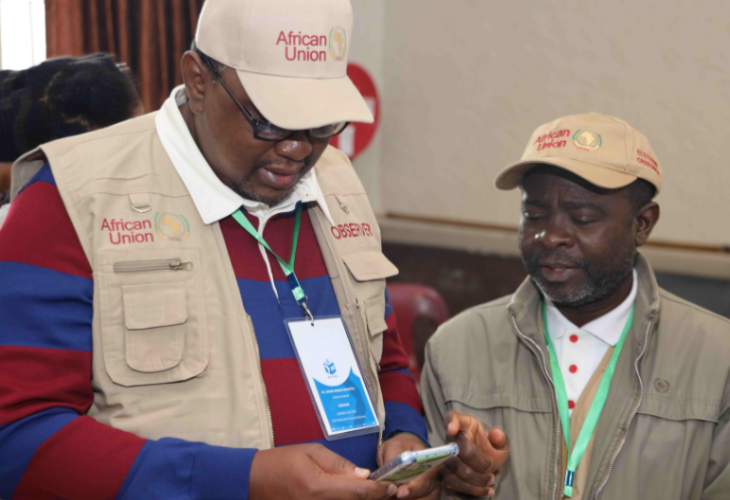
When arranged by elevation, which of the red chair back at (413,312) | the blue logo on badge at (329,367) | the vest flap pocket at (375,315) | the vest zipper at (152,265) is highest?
the vest zipper at (152,265)

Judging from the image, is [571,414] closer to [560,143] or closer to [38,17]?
[560,143]

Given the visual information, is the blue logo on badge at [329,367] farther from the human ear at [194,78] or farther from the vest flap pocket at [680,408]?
the vest flap pocket at [680,408]

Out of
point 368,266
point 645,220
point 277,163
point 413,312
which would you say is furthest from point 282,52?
point 413,312

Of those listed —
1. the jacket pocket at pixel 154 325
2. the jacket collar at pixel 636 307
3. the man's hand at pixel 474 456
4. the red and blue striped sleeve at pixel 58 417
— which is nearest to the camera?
the red and blue striped sleeve at pixel 58 417

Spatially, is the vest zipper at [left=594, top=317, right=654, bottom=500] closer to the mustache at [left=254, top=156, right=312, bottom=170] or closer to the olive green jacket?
the olive green jacket

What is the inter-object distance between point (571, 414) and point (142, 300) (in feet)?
3.67

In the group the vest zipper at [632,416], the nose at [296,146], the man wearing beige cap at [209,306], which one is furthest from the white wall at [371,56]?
the nose at [296,146]

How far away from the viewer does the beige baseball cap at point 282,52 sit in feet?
3.80

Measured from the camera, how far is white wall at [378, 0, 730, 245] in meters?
3.20

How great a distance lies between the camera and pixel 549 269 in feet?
5.71

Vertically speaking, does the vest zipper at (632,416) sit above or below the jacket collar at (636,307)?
below

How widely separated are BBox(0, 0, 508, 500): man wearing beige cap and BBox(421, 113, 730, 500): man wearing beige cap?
313 millimetres

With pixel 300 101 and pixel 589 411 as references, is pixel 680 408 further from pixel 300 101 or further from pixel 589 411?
pixel 300 101

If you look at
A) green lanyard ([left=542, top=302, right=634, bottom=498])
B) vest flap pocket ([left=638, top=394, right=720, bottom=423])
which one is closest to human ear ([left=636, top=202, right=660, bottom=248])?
green lanyard ([left=542, top=302, right=634, bottom=498])
